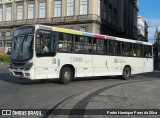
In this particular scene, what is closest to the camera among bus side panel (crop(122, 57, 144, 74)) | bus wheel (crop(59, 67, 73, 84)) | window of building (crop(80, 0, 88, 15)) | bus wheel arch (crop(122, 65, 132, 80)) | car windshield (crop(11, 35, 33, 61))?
car windshield (crop(11, 35, 33, 61))

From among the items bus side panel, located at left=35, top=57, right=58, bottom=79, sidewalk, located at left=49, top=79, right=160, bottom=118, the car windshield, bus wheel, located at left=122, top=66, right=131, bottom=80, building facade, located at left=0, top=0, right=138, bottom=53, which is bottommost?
sidewalk, located at left=49, top=79, right=160, bottom=118

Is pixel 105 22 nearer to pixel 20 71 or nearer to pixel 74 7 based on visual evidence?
pixel 74 7

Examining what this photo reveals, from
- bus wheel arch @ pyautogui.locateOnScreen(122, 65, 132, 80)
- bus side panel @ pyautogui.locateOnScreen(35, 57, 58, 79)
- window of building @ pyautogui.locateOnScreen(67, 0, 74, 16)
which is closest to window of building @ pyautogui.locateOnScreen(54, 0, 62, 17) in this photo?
window of building @ pyautogui.locateOnScreen(67, 0, 74, 16)

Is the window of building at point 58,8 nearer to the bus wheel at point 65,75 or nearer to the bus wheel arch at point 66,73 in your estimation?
the bus wheel arch at point 66,73

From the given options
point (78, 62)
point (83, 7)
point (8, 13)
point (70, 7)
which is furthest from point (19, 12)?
point (78, 62)

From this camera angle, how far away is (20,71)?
15609 mm

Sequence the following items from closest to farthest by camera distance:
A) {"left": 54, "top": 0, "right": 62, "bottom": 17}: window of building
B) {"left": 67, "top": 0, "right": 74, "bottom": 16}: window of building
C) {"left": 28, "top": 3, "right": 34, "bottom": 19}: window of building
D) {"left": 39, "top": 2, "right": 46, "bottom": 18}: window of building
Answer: {"left": 67, "top": 0, "right": 74, "bottom": 16}: window of building, {"left": 54, "top": 0, "right": 62, "bottom": 17}: window of building, {"left": 39, "top": 2, "right": 46, "bottom": 18}: window of building, {"left": 28, "top": 3, "right": 34, "bottom": 19}: window of building

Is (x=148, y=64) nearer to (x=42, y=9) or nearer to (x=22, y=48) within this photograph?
(x=22, y=48)

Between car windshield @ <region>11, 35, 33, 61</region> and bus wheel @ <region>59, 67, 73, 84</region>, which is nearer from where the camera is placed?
car windshield @ <region>11, 35, 33, 61</region>

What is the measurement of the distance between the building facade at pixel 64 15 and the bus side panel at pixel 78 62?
145 ft

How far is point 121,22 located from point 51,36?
68109 millimetres

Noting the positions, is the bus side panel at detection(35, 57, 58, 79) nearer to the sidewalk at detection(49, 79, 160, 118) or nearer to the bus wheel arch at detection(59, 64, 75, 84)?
the bus wheel arch at detection(59, 64, 75, 84)

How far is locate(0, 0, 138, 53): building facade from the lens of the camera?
63.4 meters

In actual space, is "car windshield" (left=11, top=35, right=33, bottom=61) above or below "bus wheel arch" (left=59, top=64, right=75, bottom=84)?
above
